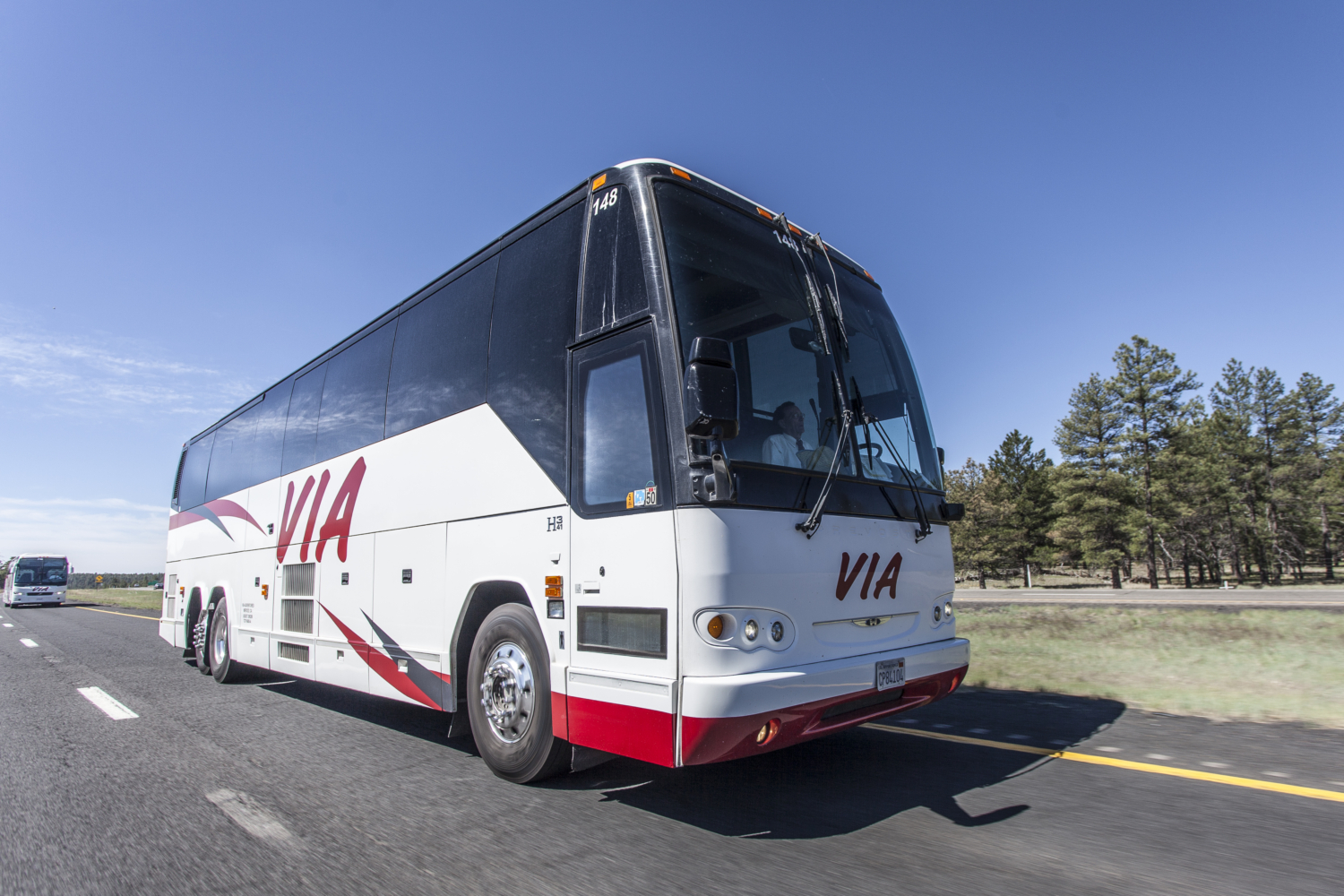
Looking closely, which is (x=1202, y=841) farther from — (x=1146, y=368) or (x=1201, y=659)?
(x=1146, y=368)

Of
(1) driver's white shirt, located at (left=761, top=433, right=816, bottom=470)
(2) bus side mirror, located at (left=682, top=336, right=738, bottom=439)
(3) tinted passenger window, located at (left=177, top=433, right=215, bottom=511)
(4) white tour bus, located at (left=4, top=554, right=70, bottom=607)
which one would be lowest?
(4) white tour bus, located at (left=4, top=554, right=70, bottom=607)

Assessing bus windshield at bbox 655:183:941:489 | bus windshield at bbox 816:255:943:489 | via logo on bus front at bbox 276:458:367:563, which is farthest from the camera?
via logo on bus front at bbox 276:458:367:563

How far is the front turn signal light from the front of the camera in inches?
134

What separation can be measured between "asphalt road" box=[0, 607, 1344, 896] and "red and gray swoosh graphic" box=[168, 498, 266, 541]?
12.7 feet

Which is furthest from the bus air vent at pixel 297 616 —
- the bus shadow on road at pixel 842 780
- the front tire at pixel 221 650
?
the bus shadow on road at pixel 842 780

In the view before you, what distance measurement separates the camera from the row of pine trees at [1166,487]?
48.3 metres

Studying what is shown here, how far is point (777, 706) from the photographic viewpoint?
3.42 metres

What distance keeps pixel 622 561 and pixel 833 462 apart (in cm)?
132

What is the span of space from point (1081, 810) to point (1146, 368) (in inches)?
2199

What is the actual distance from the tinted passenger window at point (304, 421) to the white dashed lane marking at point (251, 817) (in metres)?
4.19

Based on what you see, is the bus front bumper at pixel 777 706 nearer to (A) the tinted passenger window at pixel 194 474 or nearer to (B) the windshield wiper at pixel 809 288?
(B) the windshield wiper at pixel 809 288

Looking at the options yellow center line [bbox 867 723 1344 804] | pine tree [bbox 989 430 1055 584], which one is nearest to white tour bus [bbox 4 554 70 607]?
yellow center line [bbox 867 723 1344 804]

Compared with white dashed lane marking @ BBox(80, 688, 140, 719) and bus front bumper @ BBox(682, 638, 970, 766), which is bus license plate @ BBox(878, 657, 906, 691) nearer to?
bus front bumper @ BBox(682, 638, 970, 766)

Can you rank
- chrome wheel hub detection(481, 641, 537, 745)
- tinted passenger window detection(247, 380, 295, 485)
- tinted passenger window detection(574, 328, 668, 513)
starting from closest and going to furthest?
tinted passenger window detection(574, 328, 668, 513) → chrome wheel hub detection(481, 641, 537, 745) → tinted passenger window detection(247, 380, 295, 485)
